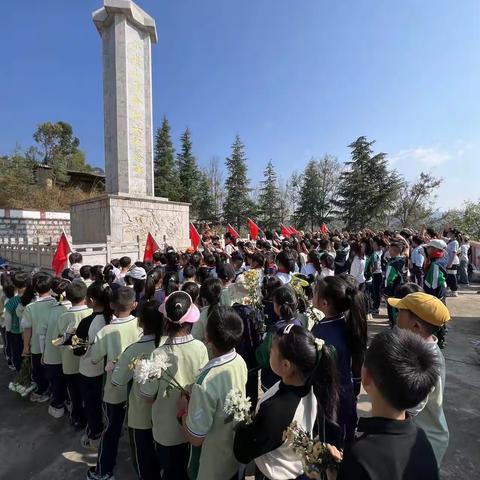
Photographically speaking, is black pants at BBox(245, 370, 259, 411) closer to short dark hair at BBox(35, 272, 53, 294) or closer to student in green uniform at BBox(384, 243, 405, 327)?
short dark hair at BBox(35, 272, 53, 294)

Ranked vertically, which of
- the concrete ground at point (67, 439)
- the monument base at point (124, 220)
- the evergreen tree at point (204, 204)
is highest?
the evergreen tree at point (204, 204)

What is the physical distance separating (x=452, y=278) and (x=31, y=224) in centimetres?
2618

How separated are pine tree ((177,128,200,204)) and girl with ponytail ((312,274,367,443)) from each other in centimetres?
3105

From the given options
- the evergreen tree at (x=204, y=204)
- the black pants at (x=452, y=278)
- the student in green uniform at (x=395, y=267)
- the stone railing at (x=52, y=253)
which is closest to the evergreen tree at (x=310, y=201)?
the evergreen tree at (x=204, y=204)

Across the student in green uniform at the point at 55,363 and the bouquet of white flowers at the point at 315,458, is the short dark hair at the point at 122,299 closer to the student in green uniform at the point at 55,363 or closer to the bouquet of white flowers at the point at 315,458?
the student in green uniform at the point at 55,363

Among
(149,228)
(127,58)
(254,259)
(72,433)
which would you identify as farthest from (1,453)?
(127,58)

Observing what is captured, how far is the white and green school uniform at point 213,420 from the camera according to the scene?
5.55 ft

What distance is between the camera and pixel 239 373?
6.09ft

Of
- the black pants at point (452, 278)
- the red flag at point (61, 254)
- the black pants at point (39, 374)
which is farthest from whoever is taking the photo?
the black pants at point (452, 278)

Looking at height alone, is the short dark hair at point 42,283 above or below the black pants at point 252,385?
above

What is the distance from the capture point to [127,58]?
48.1ft

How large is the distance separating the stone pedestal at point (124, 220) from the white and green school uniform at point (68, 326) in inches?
424

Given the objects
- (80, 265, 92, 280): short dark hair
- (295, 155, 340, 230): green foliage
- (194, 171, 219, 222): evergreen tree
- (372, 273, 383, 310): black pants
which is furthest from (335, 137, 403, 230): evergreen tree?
(80, 265, 92, 280): short dark hair

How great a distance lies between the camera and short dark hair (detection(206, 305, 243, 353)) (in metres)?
1.88
